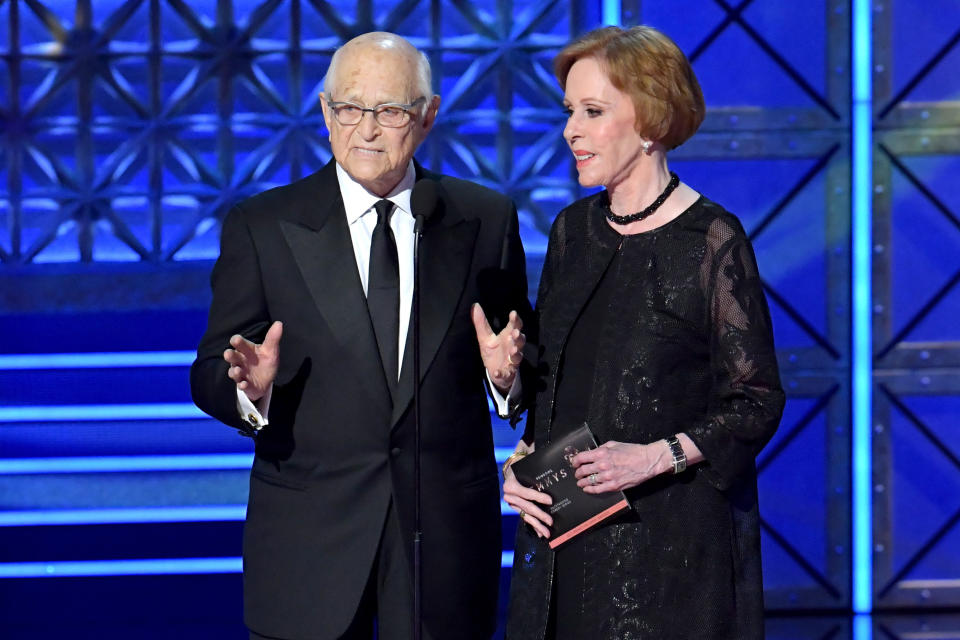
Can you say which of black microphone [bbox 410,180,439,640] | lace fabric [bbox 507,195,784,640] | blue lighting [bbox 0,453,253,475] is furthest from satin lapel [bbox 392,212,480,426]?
blue lighting [bbox 0,453,253,475]

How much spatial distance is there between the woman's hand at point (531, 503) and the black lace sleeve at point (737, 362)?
0.97ft

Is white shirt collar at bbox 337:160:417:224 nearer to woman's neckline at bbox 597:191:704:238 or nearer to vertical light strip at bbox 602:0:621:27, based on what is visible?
woman's neckline at bbox 597:191:704:238

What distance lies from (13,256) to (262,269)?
10.1 feet

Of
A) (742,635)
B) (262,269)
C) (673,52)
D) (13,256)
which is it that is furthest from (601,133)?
(13,256)

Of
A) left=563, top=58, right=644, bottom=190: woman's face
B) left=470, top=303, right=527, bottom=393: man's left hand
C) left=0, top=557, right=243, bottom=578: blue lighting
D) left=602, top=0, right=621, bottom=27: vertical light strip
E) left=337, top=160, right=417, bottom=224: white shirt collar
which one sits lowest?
left=0, top=557, right=243, bottom=578: blue lighting

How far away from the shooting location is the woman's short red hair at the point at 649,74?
203 cm

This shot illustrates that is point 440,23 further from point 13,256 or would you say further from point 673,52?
point 673,52

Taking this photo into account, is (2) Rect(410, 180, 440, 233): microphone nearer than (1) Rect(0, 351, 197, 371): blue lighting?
Yes

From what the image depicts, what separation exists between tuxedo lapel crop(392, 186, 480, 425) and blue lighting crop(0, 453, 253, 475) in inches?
103

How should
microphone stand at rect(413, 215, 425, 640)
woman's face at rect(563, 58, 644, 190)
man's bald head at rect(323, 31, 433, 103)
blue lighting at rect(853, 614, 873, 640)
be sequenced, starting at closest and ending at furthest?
1. microphone stand at rect(413, 215, 425, 640)
2. woman's face at rect(563, 58, 644, 190)
3. man's bald head at rect(323, 31, 433, 103)
4. blue lighting at rect(853, 614, 873, 640)

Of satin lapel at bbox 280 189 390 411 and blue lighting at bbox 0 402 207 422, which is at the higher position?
satin lapel at bbox 280 189 390 411

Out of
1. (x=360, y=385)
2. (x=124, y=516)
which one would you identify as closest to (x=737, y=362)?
(x=360, y=385)

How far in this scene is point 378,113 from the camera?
2.16m

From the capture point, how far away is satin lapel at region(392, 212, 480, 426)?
213cm
